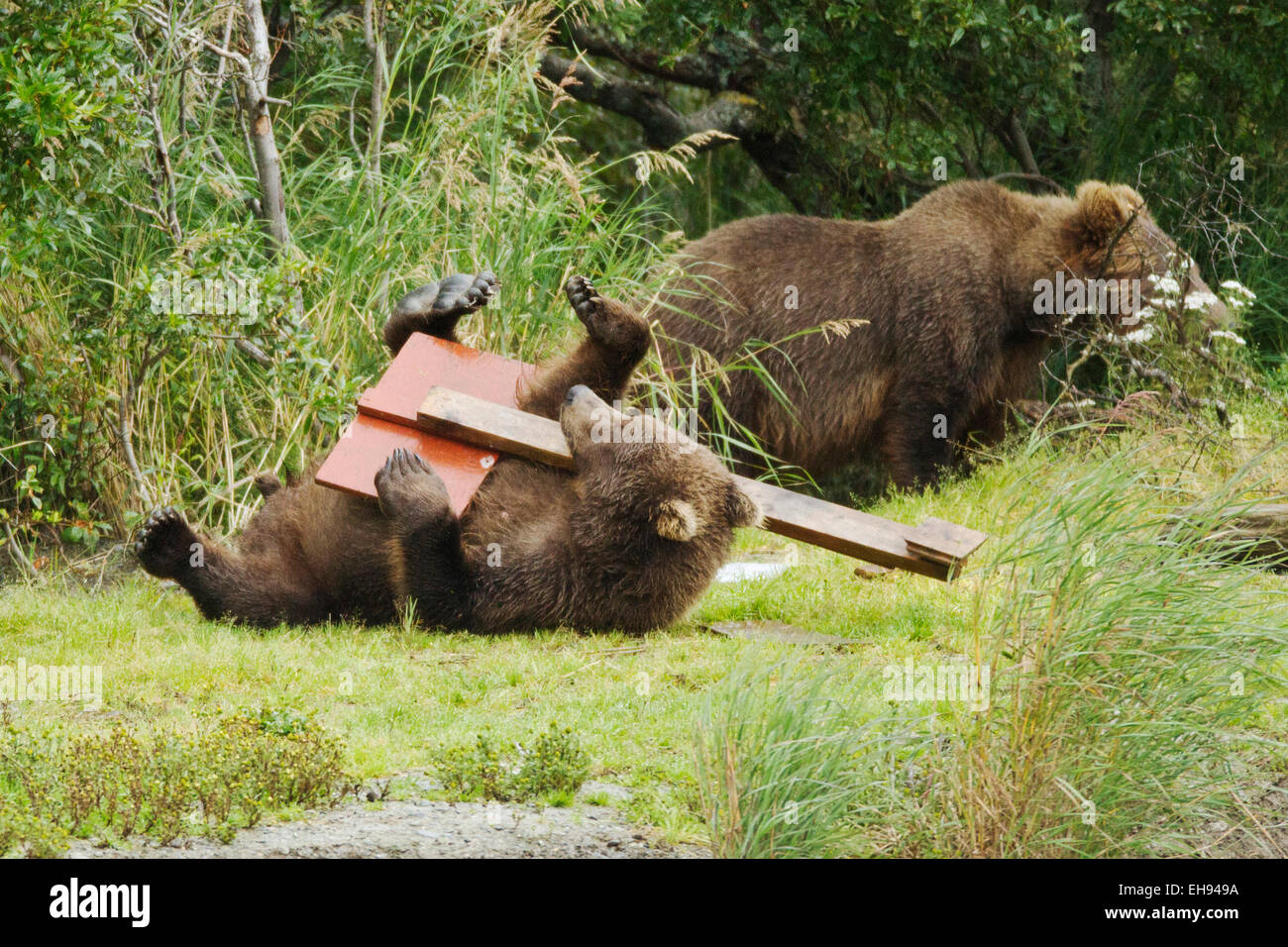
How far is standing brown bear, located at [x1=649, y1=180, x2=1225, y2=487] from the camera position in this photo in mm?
9398

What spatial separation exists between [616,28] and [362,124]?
209cm

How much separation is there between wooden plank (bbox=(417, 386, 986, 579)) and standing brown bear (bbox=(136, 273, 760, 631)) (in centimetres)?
13

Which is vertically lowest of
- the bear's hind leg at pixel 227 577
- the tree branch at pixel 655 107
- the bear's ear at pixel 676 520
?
the bear's hind leg at pixel 227 577

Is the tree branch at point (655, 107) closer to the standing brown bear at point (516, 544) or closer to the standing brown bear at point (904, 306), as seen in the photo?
the standing brown bear at point (904, 306)

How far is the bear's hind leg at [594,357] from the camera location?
6.41m

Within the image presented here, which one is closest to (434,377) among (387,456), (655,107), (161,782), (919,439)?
(387,456)

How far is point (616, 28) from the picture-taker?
35.4 ft

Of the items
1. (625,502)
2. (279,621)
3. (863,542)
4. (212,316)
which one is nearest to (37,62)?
(212,316)

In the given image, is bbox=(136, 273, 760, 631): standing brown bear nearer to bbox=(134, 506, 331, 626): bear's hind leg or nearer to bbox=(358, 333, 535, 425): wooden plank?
bbox=(134, 506, 331, 626): bear's hind leg

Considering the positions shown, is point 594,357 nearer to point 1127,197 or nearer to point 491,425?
point 491,425

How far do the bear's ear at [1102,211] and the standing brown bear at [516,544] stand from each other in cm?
409

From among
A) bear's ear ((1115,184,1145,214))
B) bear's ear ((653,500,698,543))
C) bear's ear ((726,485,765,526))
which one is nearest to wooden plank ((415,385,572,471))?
bear's ear ((653,500,698,543))

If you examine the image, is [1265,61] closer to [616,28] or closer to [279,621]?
[616,28]

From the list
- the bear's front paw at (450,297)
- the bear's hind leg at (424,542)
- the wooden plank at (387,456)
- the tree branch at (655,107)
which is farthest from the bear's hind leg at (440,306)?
the tree branch at (655,107)
